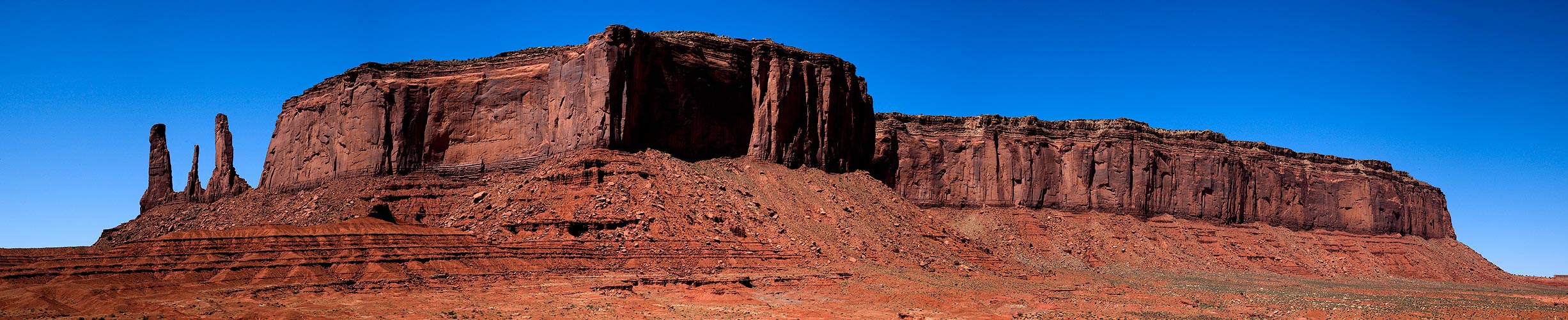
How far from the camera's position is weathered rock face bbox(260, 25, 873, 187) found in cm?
5219

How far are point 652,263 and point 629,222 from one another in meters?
3.47

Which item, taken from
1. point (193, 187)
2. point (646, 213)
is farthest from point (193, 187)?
point (646, 213)

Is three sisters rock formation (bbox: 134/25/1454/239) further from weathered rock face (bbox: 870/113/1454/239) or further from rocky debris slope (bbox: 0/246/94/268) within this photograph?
rocky debris slope (bbox: 0/246/94/268)

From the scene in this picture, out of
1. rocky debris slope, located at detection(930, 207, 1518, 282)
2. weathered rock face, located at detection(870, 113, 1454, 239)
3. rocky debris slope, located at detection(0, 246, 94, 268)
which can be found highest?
weathered rock face, located at detection(870, 113, 1454, 239)

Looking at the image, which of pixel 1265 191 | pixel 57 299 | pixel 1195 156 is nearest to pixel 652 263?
pixel 57 299

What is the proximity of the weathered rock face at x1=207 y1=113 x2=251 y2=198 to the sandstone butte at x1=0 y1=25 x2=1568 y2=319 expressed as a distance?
20 centimetres

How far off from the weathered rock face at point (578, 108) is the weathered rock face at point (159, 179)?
978 centimetres

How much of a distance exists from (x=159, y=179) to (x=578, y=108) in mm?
32506

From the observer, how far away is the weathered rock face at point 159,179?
224 ft

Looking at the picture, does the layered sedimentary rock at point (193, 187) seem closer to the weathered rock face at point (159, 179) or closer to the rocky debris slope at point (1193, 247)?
the weathered rock face at point (159, 179)

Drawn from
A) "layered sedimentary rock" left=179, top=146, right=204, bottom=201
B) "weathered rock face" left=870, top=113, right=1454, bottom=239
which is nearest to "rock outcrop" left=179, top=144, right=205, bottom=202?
"layered sedimentary rock" left=179, top=146, right=204, bottom=201

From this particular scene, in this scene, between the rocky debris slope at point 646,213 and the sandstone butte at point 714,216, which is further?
the rocky debris slope at point 646,213

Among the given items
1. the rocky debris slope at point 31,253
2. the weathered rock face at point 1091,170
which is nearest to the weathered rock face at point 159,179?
the rocky debris slope at point 31,253

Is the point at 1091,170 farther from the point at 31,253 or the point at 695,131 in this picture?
the point at 31,253
